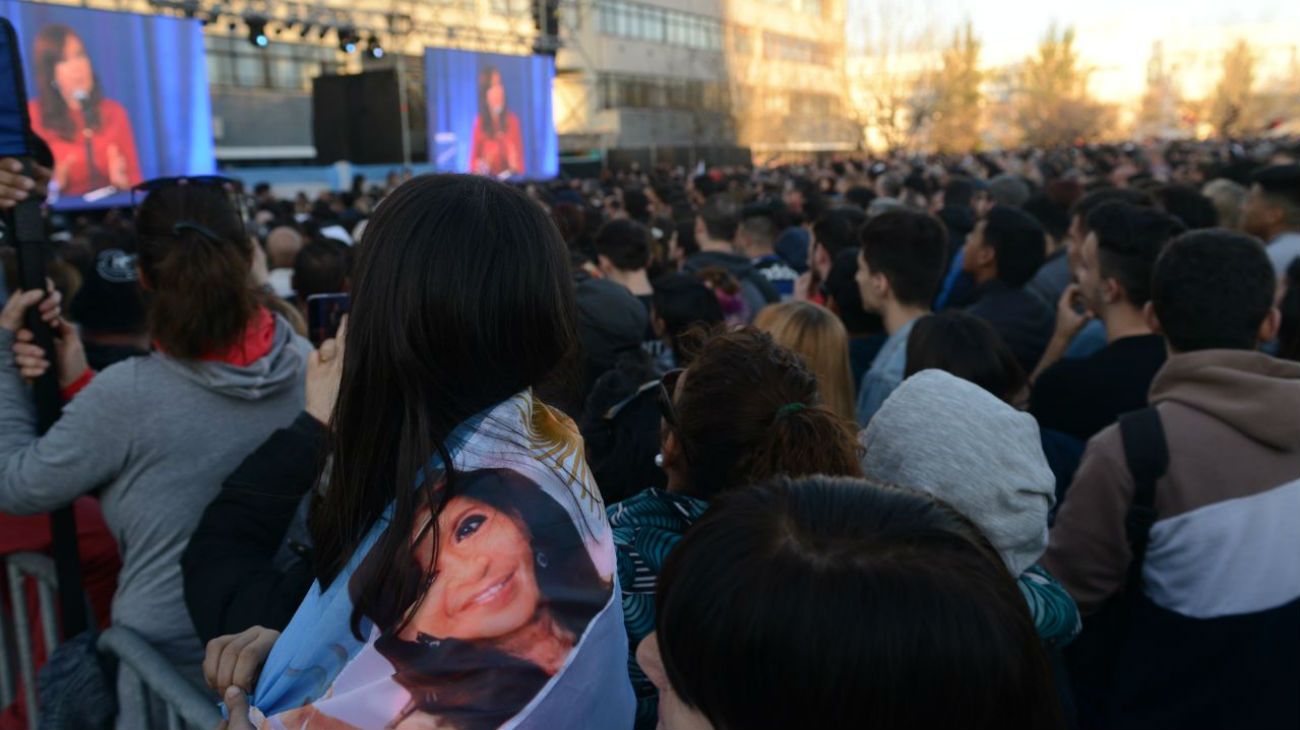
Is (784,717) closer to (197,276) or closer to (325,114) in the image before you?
(197,276)

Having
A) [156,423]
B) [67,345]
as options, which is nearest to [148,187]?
[67,345]

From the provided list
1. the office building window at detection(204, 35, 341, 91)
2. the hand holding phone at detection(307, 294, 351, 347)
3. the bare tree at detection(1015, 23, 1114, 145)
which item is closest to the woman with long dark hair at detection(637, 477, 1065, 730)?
the hand holding phone at detection(307, 294, 351, 347)

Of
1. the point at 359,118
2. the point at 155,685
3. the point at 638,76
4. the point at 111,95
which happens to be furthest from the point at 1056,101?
the point at 155,685

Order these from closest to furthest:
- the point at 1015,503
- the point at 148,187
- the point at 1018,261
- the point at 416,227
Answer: the point at 416,227 → the point at 1015,503 → the point at 148,187 → the point at 1018,261

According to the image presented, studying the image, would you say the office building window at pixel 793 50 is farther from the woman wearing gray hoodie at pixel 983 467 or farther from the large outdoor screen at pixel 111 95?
the woman wearing gray hoodie at pixel 983 467

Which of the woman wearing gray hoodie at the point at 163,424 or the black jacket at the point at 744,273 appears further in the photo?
the black jacket at the point at 744,273

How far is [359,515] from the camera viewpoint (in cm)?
120

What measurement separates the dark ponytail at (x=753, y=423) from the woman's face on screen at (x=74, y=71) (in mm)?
11929

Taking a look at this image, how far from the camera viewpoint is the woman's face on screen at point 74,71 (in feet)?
35.4

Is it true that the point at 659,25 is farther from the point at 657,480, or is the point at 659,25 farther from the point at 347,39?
the point at 657,480

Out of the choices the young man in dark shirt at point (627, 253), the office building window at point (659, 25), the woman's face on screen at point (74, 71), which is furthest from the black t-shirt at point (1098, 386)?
the office building window at point (659, 25)

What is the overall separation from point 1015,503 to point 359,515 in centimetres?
133

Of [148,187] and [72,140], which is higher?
[72,140]

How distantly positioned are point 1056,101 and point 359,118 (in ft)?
160
